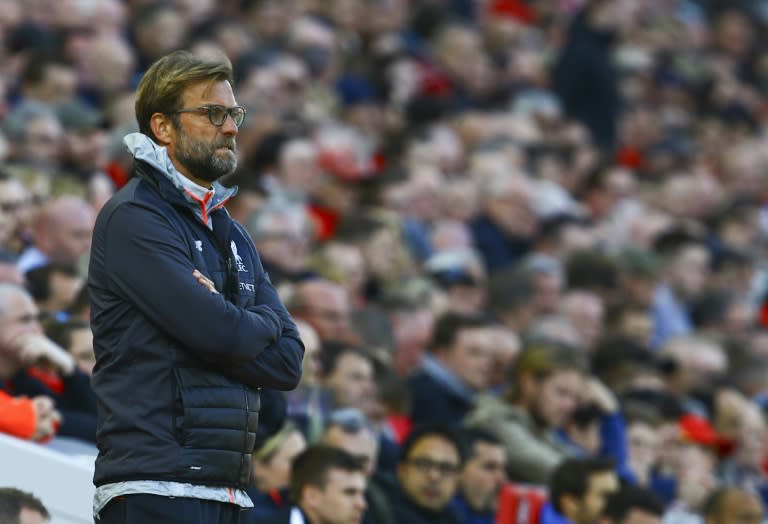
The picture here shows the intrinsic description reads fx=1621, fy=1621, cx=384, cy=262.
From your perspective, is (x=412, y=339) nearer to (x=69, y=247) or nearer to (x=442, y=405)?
(x=442, y=405)

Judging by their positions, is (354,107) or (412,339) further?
(354,107)

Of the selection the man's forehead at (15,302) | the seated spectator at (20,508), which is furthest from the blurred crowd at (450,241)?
the seated spectator at (20,508)

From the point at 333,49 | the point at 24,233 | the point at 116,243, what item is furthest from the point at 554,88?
the point at 116,243

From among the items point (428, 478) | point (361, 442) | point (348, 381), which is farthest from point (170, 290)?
point (348, 381)

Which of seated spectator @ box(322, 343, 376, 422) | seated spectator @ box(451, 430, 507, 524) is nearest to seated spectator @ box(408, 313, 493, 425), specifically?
seated spectator @ box(451, 430, 507, 524)

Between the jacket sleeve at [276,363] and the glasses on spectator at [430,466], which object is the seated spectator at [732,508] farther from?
the jacket sleeve at [276,363]

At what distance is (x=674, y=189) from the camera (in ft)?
47.1

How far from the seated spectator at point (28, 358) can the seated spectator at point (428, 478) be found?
5.79 ft

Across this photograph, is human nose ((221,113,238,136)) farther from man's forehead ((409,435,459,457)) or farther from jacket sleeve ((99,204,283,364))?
man's forehead ((409,435,459,457))

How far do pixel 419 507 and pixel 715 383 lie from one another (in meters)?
3.83

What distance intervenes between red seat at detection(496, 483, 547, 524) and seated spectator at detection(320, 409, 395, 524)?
31.2 inches

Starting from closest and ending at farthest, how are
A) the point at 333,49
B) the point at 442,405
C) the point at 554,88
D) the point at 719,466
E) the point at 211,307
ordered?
the point at 211,307 < the point at 442,405 < the point at 719,466 < the point at 333,49 < the point at 554,88

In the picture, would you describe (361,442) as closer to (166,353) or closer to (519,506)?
(519,506)

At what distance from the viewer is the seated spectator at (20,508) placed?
4539 millimetres
